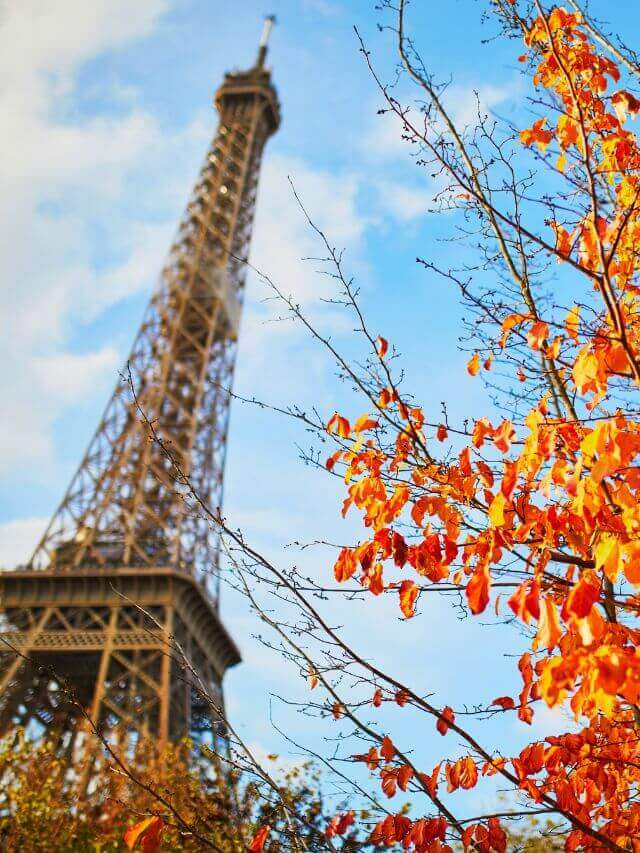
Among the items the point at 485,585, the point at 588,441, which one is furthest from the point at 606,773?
the point at 588,441

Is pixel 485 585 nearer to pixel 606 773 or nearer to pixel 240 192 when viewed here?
pixel 606 773

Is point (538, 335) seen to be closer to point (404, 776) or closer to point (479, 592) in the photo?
point (479, 592)

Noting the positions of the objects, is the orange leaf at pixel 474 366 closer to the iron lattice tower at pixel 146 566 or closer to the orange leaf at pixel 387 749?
the orange leaf at pixel 387 749

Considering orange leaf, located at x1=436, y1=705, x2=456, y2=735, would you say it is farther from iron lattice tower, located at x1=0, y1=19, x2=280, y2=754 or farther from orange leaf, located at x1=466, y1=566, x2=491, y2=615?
iron lattice tower, located at x1=0, y1=19, x2=280, y2=754

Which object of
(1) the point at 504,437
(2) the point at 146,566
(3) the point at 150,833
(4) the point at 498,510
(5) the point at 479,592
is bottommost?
(3) the point at 150,833

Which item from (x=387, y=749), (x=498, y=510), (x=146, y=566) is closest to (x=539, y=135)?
(x=498, y=510)

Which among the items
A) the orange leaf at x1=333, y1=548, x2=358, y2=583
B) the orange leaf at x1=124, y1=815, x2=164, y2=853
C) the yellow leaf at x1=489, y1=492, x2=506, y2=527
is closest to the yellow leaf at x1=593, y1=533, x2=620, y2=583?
the yellow leaf at x1=489, y1=492, x2=506, y2=527

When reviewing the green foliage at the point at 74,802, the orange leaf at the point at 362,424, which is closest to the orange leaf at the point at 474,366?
the orange leaf at the point at 362,424
